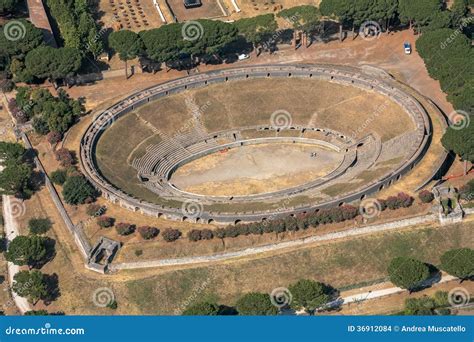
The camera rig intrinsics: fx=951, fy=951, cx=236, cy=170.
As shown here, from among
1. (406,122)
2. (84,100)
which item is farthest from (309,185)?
(84,100)

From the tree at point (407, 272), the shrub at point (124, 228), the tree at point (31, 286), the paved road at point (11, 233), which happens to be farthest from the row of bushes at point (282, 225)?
the paved road at point (11, 233)

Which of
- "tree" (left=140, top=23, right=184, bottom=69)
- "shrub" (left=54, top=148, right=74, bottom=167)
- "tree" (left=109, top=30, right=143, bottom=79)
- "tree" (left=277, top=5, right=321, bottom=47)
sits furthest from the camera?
"tree" (left=277, top=5, right=321, bottom=47)

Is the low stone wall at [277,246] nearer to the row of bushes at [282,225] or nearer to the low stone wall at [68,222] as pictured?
the row of bushes at [282,225]

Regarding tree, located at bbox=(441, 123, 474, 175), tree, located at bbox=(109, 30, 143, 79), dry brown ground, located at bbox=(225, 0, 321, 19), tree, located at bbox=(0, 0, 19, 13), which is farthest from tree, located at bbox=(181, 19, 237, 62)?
tree, located at bbox=(441, 123, 474, 175)

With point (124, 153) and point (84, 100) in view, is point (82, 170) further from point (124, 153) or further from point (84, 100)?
point (84, 100)

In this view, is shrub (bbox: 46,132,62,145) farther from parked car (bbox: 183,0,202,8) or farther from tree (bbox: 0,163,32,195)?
parked car (bbox: 183,0,202,8)

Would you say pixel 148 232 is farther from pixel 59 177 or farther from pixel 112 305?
pixel 59 177
